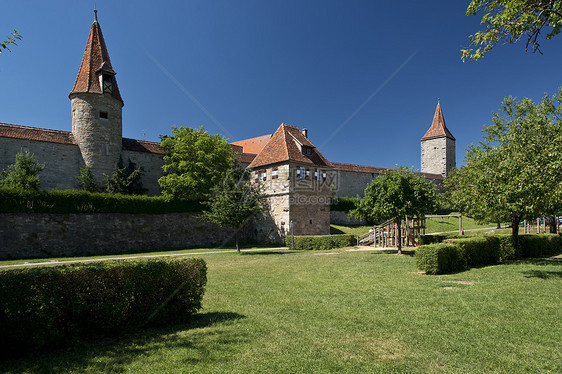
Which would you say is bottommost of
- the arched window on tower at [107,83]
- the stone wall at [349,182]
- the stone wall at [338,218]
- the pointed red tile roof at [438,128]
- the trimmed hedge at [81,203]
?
the stone wall at [338,218]

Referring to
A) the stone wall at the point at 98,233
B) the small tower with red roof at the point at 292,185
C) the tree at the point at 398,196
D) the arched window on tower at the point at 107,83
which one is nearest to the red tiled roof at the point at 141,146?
the arched window on tower at the point at 107,83

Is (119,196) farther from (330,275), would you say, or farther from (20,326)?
(20,326)

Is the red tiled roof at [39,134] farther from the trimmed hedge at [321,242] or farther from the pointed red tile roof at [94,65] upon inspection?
the trimmed hedge at [321,242]

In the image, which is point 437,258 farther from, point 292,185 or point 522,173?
point 292,185

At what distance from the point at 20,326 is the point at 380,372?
5.27 meters

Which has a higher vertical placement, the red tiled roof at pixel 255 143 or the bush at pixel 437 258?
the red tiled roof at pixel 255 143

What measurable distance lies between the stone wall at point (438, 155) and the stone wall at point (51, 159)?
2568 inches

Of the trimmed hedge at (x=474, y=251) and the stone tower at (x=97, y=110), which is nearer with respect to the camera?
the trimmed hedge at (x=474, y=251)

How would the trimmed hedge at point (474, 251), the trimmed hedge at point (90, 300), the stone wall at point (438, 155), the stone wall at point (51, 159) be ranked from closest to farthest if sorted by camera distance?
the trimmed hedge at point (90, 300), the trimmed hedge at point (474, 251), the stone wall at point (51, 159), the stone wall at point (438, 155)

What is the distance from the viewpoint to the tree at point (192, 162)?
31141 mm

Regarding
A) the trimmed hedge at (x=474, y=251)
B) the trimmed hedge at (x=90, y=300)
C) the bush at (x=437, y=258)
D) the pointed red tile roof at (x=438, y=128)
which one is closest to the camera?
the trimmed hedge at (x=90, y=300)

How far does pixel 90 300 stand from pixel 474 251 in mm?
15020

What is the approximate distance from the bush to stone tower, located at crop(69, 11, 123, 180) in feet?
92.8

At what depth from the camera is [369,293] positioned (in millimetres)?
9359
